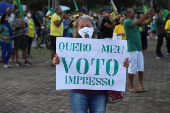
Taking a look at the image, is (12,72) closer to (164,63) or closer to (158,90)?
(158,90)

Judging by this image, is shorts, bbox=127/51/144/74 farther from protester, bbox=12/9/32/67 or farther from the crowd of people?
protester, bbox=12/9/32/67

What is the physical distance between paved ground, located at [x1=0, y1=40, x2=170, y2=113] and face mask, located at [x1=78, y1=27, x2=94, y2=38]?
236cm

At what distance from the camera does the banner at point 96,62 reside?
11.6 ft

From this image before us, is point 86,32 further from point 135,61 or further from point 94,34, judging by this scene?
point 135,61

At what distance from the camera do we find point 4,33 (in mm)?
10789

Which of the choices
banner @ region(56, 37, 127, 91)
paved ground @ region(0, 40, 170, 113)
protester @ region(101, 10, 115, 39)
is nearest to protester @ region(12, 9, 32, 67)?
paved ground @ region(0, 40, 170, 113)

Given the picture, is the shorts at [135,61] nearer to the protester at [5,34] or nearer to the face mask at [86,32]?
the face mask at [86,32]

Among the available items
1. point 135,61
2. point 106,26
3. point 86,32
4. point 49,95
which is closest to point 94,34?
point 86,32

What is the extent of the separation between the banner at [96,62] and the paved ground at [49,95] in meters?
2.16

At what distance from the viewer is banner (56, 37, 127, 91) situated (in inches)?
140

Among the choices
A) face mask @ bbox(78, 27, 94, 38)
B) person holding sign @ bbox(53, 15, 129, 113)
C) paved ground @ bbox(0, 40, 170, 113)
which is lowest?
paved ground @ bbox(0, 40, 170, 113)

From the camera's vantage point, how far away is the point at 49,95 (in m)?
6.80

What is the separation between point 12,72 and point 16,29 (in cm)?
190

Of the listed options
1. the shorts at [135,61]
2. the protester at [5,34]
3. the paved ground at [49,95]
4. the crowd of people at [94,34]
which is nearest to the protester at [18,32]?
the crowd of people at [94,34]
